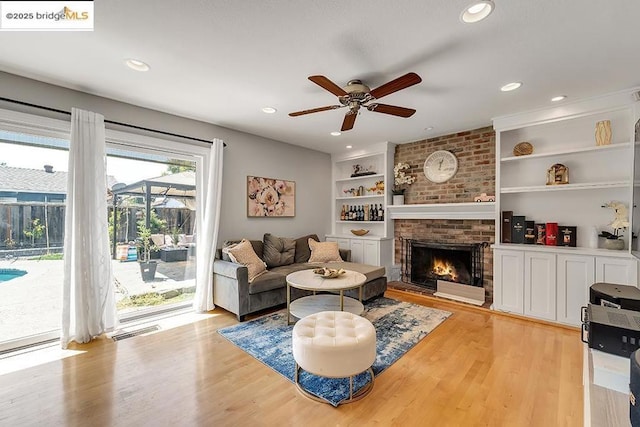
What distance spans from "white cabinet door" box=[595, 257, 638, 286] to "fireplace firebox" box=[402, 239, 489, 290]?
1.24 meters

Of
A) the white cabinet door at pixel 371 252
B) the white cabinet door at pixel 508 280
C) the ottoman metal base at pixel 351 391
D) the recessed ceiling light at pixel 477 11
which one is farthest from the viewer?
the white cabinet door at pixel 371 252

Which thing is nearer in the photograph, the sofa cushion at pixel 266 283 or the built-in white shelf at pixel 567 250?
the built-in white shelf at pixel 567 250

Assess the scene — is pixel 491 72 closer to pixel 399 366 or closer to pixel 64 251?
pixel 399 366

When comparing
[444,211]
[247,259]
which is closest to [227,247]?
[247,259]

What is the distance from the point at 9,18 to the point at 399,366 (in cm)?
377

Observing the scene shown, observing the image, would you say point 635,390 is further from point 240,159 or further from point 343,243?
point 343,243

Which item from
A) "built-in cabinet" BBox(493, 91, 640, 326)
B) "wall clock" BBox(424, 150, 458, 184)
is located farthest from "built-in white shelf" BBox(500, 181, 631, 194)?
"wall clock" BBox(424, 150, 458, 184)

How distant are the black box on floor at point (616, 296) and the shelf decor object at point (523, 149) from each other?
6.23 feet

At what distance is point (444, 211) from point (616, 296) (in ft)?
7.97

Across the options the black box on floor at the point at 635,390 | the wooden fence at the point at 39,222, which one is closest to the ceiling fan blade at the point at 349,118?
the black box on floor at the point at 635,390

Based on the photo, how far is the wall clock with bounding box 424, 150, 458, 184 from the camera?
4344 millimetres

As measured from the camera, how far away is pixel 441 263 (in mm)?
4527

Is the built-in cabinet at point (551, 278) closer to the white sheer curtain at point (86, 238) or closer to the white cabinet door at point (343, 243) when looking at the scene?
the white cabinet door at point (343, 243)

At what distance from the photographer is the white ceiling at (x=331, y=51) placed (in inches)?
66.9
